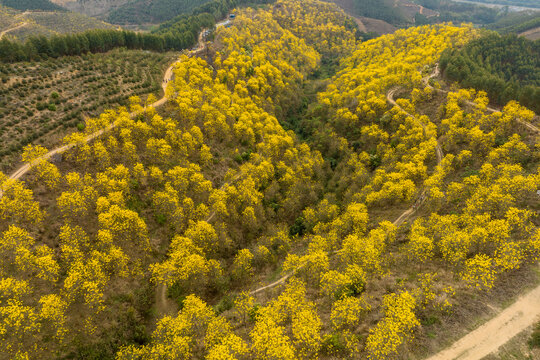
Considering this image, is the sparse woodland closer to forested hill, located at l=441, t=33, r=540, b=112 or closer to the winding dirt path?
the winding dirt path

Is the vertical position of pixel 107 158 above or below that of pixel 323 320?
above

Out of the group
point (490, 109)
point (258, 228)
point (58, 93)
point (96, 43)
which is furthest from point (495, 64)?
point (58, 93)

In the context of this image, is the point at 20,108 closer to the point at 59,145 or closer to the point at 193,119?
the point at 59,145

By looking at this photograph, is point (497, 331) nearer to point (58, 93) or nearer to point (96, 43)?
point (58, 93)

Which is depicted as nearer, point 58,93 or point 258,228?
point 258,228

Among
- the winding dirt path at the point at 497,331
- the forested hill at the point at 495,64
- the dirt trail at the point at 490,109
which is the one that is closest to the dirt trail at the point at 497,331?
the winding dirt path at the point at 497,331

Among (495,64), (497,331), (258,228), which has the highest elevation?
(495,64)

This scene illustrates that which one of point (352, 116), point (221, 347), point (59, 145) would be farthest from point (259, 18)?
point (221, 347)
